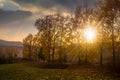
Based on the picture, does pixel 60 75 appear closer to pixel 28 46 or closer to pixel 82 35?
pixel 82 35

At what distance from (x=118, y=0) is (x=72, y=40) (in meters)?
31.6

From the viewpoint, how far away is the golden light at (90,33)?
60.9 meters

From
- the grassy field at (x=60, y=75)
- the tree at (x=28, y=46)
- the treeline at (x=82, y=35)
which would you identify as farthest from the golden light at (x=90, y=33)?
the tree at (x=28, y=46)

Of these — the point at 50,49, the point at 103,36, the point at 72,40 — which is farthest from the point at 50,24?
the point at 103,36

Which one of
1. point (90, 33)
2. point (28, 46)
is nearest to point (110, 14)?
point (90, 33)

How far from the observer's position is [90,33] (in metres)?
64.0

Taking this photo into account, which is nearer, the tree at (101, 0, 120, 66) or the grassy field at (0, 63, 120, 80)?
the grassy field at (0, 63, 120, 80)

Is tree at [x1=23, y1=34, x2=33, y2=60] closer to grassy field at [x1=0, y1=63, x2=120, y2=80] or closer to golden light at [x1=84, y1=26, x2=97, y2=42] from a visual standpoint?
golden light at [x1=84, y1=26, x2=97, y2=42]

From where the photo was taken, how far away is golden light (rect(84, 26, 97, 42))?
60891 mm

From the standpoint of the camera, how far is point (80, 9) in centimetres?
6600

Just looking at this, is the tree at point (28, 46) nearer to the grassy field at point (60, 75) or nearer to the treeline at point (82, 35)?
the treeline at point (82, 35)

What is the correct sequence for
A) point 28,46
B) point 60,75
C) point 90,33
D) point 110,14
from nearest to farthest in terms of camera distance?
point 60,75 → point 110,14 → point 90,33 → point 28,46

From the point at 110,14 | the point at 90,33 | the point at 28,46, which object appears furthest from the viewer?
the point at 28,46

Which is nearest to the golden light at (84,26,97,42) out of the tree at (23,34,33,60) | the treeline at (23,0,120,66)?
the treeline at (23,0,120,66)
